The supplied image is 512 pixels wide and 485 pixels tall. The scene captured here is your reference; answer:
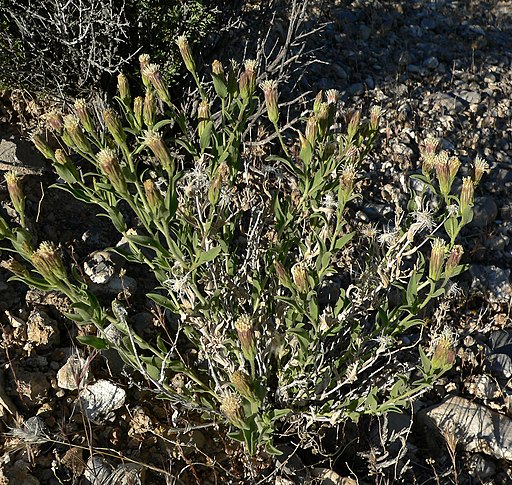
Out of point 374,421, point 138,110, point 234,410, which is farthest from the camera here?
point 374,421

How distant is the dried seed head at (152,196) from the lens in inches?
63.6

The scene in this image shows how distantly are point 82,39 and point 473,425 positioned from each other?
260 centimetres

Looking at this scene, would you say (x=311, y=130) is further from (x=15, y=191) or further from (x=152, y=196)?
(x=15, y=191)

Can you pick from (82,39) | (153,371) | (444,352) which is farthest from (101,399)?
A: (82,39)

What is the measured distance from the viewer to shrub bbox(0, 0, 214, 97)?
3141 mm

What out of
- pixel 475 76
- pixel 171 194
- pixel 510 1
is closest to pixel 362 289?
pixel 171 194

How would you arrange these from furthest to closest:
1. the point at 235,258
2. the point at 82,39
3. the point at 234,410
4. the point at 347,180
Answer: the point at 82,39, the point at 235,258, the point at 347,180, the point at 234,410

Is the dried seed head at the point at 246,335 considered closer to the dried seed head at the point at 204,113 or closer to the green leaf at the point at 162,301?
the green leaf at the point at 162,301

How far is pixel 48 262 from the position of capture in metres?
1.68

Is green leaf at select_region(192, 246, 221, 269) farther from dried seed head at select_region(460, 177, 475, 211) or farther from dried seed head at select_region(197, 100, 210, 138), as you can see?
dried seed head at select_region(460, 177, 475, 211)

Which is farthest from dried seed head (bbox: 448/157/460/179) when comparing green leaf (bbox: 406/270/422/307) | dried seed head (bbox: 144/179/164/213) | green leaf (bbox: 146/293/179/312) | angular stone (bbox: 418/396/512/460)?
angular stone (bbox: 418/396/512/460)

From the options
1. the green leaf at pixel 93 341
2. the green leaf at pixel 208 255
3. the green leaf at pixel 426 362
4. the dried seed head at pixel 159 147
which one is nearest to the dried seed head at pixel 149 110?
the dried seed head at pixel 159 147

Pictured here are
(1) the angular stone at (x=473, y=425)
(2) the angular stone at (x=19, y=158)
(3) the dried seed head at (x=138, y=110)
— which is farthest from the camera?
(2) the angular stone at (x=19, y=158)

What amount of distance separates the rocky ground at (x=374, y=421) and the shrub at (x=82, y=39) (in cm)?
37
